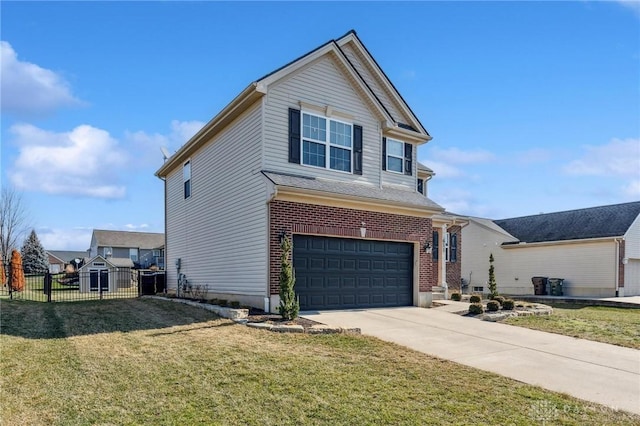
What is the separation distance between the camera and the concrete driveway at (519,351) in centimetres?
634

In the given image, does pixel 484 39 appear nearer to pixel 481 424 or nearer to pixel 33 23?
pixel 481 424

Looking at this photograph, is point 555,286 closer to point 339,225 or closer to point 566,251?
point 566,251

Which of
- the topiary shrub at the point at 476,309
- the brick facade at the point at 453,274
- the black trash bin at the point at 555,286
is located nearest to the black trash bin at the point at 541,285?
the black trash bin at the point at 555,286

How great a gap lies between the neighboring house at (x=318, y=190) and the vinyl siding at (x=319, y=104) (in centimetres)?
3

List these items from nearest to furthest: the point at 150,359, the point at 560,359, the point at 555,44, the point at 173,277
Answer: the point at 150,359 → the point at 560,359 → the point at 555,44 → the point at 173,277

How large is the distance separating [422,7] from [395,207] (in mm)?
5990

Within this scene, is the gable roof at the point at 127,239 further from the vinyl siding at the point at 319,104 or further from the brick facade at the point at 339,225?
the brick facade at the point at 339,225

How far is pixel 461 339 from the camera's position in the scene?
9.32 metres

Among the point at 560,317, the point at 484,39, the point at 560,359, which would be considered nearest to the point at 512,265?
the point at 560,317

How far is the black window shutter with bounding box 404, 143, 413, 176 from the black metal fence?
1223cm

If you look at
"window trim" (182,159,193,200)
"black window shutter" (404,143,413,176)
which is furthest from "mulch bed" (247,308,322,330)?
"window trim" (182,159,193,200)

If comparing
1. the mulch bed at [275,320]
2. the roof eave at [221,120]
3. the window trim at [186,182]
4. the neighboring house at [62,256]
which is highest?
the roof eave at [221,120]

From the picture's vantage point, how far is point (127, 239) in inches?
2242

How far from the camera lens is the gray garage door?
12328mm
